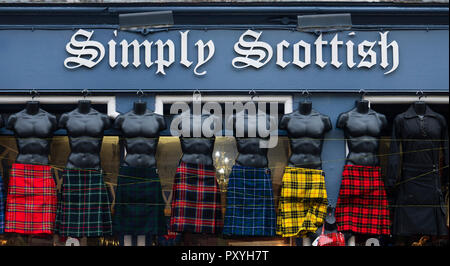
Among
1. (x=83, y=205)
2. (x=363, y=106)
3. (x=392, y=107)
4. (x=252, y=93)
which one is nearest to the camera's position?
(x=83, y=205)

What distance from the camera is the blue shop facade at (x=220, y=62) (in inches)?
390

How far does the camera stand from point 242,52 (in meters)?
10.0

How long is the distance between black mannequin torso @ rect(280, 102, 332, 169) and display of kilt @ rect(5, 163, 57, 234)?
10.1 ft

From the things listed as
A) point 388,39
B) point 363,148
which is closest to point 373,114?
point 363,148

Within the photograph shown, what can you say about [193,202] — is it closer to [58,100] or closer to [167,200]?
[167,200]

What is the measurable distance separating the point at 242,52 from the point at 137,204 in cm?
244

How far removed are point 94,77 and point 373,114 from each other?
3.67m

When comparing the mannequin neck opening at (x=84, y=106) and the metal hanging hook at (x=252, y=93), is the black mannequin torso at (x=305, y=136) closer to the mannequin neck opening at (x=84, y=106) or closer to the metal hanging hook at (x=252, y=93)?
the metal hanging hook at (x=252, y=93)

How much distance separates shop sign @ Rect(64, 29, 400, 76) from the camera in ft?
32.8

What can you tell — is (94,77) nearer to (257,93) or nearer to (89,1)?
(89,1)

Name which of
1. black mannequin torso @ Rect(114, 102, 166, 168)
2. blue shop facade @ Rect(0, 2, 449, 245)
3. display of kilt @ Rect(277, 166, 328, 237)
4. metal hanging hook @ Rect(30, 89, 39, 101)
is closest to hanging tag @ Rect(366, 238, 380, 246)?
display of kilt @ Rect(277, 166, 328, 237)

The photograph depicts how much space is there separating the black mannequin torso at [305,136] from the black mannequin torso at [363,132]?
1.12ft

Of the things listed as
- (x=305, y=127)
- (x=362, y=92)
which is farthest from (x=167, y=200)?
(x=362, y=92)

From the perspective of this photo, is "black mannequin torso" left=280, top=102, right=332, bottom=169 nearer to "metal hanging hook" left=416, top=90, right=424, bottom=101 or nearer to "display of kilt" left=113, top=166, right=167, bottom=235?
"metal hanging hook" left=416, top=90, right=424, bottom=101
